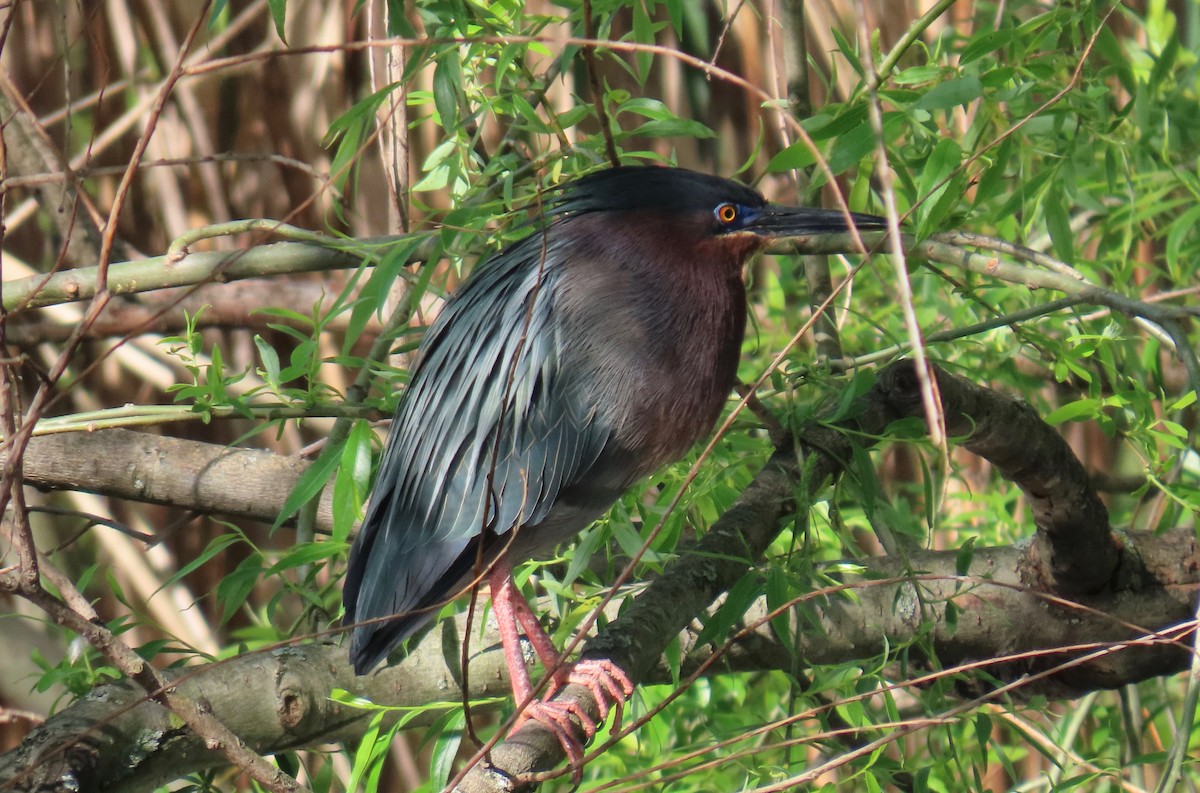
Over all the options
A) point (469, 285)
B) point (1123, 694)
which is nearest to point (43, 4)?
point (469, 285)

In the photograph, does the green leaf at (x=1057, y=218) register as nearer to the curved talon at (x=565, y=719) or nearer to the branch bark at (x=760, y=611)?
the branch bark at (x=760, y=611)

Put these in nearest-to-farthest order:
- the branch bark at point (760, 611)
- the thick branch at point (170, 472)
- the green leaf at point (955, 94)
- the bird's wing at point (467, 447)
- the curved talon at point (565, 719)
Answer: the green leaf at point (955, 94) → the branch bark at point (760, 611) → the curved talon at point (565, 719) → the bird's wing at point (467, 447) → the thick branch at point (170, 472)

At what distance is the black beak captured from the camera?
1986mm

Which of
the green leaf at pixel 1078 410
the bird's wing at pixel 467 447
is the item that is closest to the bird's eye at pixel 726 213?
the bird's wing at pixel 467 447

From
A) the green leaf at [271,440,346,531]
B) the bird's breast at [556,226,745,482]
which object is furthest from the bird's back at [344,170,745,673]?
the green leaf at [271,440,346,531]

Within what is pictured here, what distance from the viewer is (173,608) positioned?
3.71 m

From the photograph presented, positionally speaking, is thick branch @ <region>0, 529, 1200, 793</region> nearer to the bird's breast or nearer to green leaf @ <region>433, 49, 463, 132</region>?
the bird's breast

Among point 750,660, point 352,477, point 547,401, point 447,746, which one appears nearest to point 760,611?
point 750,660

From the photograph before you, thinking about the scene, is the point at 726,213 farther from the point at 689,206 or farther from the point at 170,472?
the point at 170,472

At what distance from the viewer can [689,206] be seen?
211 cm

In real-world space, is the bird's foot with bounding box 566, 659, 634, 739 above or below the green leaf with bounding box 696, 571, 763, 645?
below

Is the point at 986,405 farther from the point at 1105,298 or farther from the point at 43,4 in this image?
the point at 43,4

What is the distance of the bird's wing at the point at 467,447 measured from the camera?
6.50 ft

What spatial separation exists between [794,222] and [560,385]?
497 millimetres
